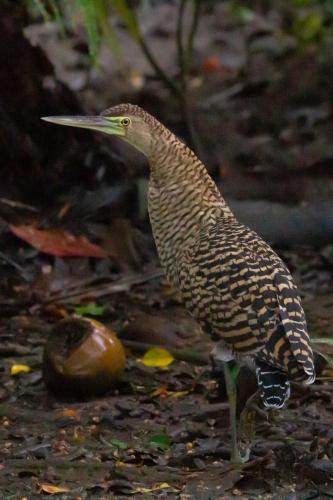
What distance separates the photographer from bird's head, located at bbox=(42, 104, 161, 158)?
497 centimetres

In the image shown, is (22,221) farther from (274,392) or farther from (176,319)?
(274,392)

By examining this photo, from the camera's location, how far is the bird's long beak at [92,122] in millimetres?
4961

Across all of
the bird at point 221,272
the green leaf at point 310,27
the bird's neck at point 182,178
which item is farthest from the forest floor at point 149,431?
the green leaf at point 310,27

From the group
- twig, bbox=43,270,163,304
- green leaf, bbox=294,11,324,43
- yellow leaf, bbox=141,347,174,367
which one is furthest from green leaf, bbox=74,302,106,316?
green leaf, bbox=294,11,324,43

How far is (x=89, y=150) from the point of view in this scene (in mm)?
7320

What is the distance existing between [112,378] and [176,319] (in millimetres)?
1089

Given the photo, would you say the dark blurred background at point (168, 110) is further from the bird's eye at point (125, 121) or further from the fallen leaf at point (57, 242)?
the bird's eye at point (125, 121)

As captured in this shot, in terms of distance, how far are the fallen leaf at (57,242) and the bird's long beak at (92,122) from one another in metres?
1.72

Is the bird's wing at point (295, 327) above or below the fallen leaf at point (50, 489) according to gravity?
above

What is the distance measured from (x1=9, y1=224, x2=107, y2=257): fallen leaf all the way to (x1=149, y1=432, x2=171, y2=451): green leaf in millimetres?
1943

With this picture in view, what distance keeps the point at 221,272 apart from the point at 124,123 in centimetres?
81

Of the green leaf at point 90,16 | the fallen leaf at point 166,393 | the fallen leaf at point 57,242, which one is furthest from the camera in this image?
the fallen leaf at point 57,242

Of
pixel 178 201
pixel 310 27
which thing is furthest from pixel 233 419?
pixel 310 27

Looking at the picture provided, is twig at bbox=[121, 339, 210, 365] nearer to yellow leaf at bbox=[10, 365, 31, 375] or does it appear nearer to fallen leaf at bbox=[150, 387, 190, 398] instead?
fallen leaf at bbox=[150, 387, 190, 398]
